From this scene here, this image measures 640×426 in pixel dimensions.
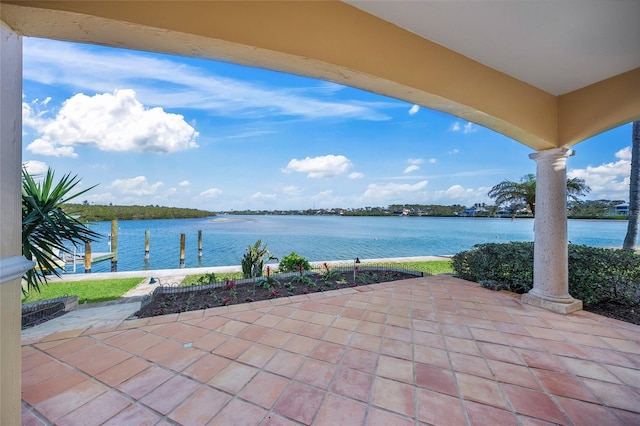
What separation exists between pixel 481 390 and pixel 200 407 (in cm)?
183

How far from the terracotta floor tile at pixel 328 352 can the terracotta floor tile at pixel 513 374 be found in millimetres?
1158

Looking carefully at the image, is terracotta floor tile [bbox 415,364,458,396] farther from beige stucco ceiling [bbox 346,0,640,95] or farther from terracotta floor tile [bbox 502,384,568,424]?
beige stucco ceiling [bbox 346,0,640,95]

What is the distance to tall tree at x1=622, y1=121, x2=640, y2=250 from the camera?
4.64 meters

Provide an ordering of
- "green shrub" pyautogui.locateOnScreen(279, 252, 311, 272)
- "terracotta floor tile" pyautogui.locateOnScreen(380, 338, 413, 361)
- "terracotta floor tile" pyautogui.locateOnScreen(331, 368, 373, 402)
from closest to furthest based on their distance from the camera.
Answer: "terracotta floor tile" pyautogui.locateOnScreen(331, 368, 373, 402), "terracotta floor tile" pyautogui.locateOnScreen(380, 338, 413, 361), "green shrub" pyautogui.locateOnScreen(279, 252, 311, 272)

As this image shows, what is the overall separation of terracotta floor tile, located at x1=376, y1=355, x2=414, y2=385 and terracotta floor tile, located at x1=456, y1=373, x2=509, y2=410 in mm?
333

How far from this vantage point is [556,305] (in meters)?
2.98

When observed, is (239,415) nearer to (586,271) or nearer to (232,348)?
(232,348)

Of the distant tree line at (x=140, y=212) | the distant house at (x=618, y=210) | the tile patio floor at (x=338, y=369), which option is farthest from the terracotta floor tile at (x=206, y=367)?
the distant tree line at (x=140, y=212)

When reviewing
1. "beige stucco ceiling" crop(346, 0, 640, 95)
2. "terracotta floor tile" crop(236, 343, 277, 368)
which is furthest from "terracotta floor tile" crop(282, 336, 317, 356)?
"beige stucco ceiling" crop(346, 0, 640, 95)

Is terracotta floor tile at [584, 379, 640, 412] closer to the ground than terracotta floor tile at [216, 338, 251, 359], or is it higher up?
higher up

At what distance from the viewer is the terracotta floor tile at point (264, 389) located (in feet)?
5.10

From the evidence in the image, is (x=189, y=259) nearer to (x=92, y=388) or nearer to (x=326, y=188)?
(x=92, y=388)

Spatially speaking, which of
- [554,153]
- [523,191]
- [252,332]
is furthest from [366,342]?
[523,191]

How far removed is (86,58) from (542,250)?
281 inches
